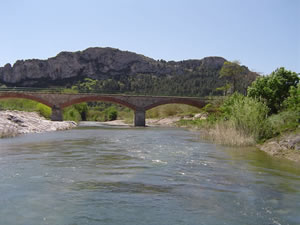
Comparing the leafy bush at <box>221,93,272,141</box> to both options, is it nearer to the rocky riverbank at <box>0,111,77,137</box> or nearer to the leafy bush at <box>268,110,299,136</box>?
the leafy bush at <box>268,110,299,136</box>

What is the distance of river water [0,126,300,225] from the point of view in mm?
5484

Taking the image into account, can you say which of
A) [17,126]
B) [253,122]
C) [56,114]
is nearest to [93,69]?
[56,114]

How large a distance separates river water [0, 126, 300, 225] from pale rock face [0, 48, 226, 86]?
4947 inches

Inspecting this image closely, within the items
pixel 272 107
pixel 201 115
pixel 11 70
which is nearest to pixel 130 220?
pixel 272 107

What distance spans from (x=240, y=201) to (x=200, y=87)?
331 feet

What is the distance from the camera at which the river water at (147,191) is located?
5484 millimetres

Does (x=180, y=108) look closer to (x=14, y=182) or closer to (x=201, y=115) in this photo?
(x=201, y=115)

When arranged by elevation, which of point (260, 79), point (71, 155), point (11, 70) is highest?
point (11, 70)

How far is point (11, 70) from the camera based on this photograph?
136m

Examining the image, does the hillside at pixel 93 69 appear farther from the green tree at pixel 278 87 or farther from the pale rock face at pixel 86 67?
the green tree at pixel 278 87

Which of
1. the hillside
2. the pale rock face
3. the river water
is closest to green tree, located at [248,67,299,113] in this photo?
the river water

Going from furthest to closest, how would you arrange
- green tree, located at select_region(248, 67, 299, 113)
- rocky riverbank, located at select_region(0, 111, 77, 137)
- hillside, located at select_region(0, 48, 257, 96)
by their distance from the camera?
hillside, located at select_region(0, 48, 257, 96) < rocky riverbank, located at select_region(0, 111, 77, 137) < green tree, located at select_region(248, 67, 299, 113)

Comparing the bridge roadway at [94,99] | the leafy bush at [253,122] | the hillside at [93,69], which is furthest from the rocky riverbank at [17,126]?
the hillside at [93,69]

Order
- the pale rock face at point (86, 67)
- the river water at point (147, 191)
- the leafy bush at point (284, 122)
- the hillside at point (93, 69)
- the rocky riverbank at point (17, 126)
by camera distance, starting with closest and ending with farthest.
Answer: the river water at point (147, 191), the leafy bush at point (284, 122), the rocky riverbank at point (17, 126), the hillside at point (93, 69), the pale rock face at point (86, 67)
